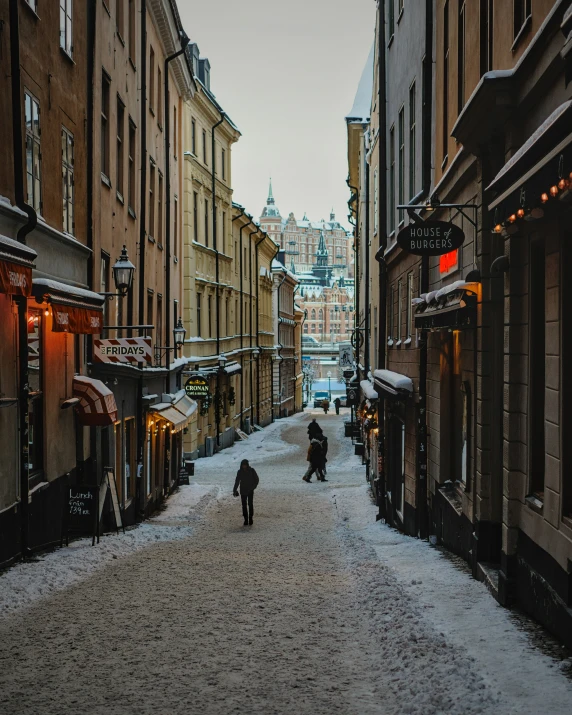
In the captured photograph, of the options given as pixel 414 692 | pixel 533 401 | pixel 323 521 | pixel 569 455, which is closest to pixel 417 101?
pixel 323 521

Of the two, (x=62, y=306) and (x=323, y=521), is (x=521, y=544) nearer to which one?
(x=62, y=306)

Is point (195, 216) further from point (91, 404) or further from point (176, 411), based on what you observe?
point (91, 404)

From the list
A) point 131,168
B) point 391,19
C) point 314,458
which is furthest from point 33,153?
point 314,458

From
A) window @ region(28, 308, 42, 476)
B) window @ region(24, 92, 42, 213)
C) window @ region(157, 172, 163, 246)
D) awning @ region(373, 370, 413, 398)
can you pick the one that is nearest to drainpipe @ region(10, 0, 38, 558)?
window @ region(28, 308, 42, 476)

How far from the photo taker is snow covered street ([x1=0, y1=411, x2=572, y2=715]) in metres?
6.33

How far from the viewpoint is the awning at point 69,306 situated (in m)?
12.0

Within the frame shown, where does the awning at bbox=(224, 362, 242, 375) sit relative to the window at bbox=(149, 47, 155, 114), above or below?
below

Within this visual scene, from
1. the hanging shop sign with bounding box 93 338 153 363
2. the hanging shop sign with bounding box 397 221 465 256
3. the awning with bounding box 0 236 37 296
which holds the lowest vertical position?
the hanging shop sign with bounding box 93 338 153 363

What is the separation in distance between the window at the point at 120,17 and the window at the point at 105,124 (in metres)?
2.04

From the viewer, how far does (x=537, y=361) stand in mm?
8289

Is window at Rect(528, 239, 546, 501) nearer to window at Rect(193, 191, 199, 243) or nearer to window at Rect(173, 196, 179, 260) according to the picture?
window at Rect(173, 196, 179, 260)

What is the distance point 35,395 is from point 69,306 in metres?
1.34

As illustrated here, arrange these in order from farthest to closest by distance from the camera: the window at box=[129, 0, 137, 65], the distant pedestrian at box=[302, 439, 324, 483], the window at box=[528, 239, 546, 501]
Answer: the distant pedestrian at box=[302, 439, 324, 483]
the window at box=[129, 0, 137, 65]
the window at box=[528, 239, 546, 501]

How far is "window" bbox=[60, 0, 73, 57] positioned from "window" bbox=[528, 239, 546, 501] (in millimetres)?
9153
